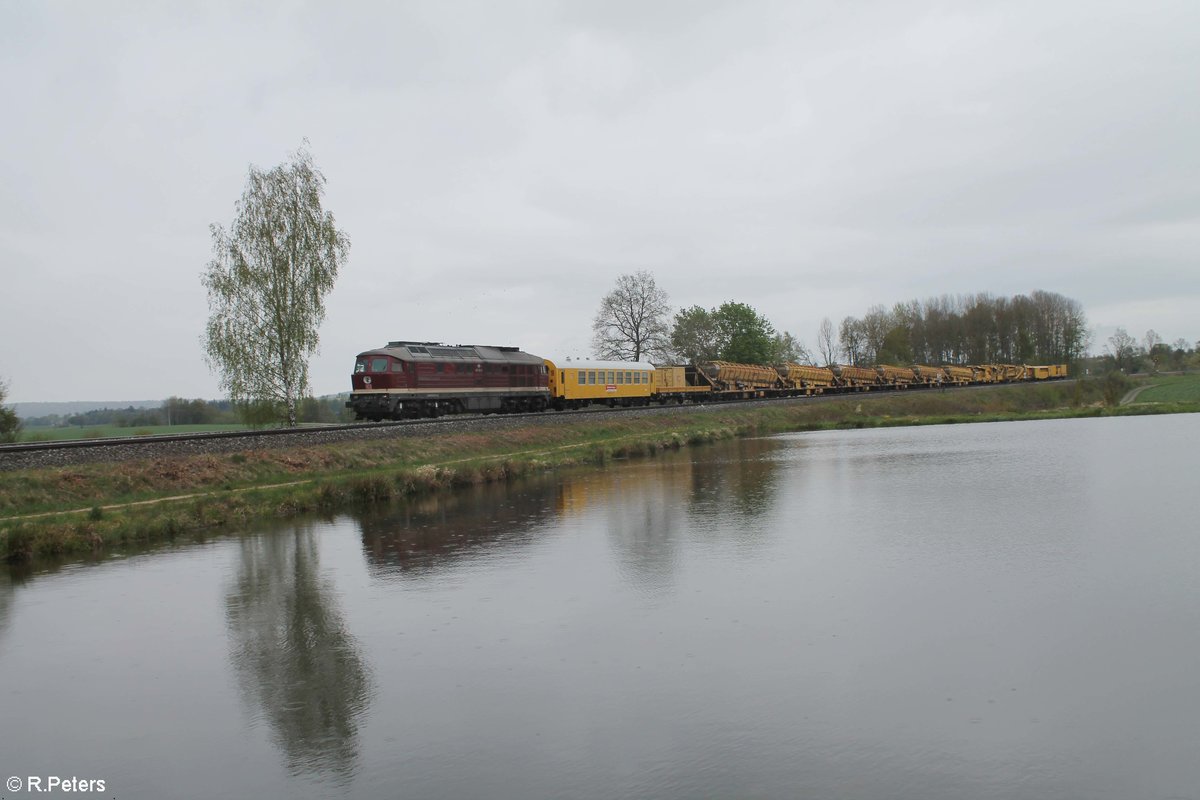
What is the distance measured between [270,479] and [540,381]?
23286 mm

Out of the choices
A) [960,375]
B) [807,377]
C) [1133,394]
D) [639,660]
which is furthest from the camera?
[960,375]

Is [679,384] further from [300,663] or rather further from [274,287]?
[300,663]

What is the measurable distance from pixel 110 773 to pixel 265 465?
2003 cm

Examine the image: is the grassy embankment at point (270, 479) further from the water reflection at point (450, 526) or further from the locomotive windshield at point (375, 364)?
the locomotive windshield at point (375, 364)

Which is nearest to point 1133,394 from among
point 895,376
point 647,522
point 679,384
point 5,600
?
point 895,376

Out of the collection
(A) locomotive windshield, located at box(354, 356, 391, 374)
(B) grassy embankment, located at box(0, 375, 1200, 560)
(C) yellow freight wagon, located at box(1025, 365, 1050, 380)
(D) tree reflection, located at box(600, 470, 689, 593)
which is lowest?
(D) tree reflection, located at box(600, 470, 689, 593)

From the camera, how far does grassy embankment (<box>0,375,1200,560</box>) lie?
19.7m

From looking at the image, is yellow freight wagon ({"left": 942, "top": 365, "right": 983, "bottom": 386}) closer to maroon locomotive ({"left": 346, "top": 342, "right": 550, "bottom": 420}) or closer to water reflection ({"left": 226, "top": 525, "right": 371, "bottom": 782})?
maroon locomotive ({"left": 346, "top": 342, "right": 550, "bottom": 420})

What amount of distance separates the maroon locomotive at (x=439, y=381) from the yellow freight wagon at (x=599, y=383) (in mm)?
3543

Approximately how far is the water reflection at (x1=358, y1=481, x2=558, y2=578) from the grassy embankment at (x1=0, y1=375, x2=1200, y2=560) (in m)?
1.98

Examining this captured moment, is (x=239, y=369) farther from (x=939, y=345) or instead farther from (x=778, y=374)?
(x=939, y=345)

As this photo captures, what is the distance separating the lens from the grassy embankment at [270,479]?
19688 mm

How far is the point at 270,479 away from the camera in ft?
86.8

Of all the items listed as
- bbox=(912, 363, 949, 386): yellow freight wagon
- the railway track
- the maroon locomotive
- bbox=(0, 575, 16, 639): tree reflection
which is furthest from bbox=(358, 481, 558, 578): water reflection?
bbox=(912, 363, 949, 386): yellow freight wagon
